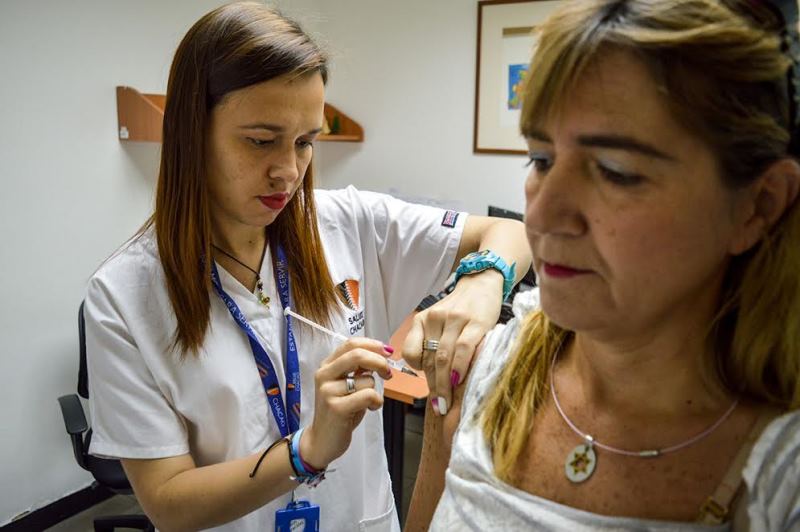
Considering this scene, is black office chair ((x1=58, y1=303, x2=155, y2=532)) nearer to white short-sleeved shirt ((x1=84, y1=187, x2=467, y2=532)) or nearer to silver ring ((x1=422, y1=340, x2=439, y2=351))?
white short-sleeved shirt ((x1=84, y1=187, x2=467, y2=532))

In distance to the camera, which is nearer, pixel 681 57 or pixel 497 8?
pixel 681 57

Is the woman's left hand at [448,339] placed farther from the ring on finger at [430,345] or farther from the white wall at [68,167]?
the white wall at [68,167]

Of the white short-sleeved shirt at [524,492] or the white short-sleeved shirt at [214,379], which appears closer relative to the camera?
the white short-sleeved shirt at [524,492]

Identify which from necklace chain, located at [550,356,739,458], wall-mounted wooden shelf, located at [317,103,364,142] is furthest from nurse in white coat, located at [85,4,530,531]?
wall-mounted wooden shelf, located at [317,103,364,142]

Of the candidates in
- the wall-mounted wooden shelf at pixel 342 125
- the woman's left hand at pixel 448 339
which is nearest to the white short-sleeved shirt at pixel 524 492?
the woman's left hand at pixel 448 339

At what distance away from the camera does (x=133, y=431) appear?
1.14m

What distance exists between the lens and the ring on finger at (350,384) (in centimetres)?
105

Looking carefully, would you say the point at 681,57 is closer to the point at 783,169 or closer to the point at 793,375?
the point at 783,169

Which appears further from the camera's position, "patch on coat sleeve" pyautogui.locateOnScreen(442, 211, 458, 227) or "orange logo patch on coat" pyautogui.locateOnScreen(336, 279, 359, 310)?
"patch on coat sleeve" pyautogui.locateOnScreen(442, 211, 458, 227)

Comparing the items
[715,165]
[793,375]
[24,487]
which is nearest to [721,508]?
[793,375]

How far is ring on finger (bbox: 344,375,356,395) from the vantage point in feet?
3.44

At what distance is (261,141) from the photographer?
3.77ft

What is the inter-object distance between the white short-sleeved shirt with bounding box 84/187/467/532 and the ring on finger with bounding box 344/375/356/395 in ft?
0.85

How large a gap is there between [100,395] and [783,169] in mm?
1154
